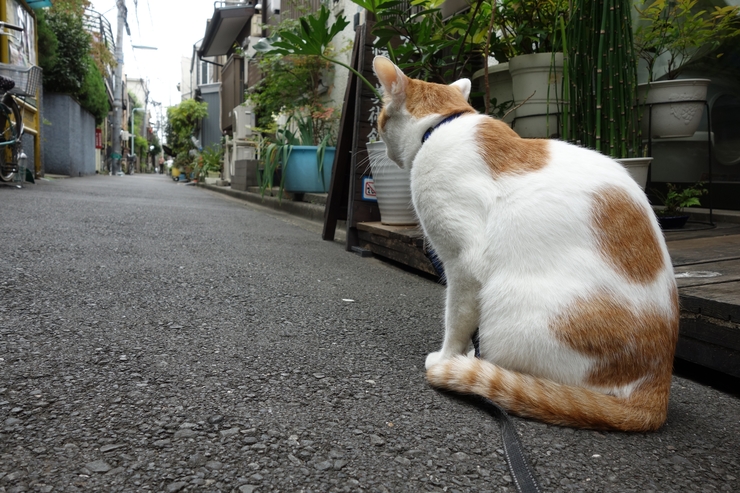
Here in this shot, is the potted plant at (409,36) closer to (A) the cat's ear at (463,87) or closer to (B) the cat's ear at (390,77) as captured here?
(A) the cat's ear at (463,87)

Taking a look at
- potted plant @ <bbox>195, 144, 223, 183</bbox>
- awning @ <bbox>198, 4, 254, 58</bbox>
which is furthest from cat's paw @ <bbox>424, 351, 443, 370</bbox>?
potted plant @ <bbox>195, 144, 223, 183</bbox>

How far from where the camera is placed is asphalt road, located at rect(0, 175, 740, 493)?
40.5 inches

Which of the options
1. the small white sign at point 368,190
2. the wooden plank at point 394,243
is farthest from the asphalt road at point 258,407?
the small white sign at point 368,190

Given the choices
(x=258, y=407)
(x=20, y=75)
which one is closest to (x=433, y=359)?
(x=258, y=407)

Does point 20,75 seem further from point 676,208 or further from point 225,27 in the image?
point 225,27

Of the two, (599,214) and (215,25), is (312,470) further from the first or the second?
(215,25)

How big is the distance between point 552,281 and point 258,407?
0.72 meters

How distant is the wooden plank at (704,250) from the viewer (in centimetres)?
212

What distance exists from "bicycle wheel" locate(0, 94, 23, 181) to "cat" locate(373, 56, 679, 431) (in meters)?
6.54

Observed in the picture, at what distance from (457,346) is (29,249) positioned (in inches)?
95.4

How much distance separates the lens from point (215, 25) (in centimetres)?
1569

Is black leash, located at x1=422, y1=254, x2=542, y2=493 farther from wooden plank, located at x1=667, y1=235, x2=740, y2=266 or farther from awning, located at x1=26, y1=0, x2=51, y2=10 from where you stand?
awning, located at x1=26, y1=0, x2=51, y2=10

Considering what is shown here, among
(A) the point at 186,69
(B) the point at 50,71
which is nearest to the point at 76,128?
(B) the point at 50,71

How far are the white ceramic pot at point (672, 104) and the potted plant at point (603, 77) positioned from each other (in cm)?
30
